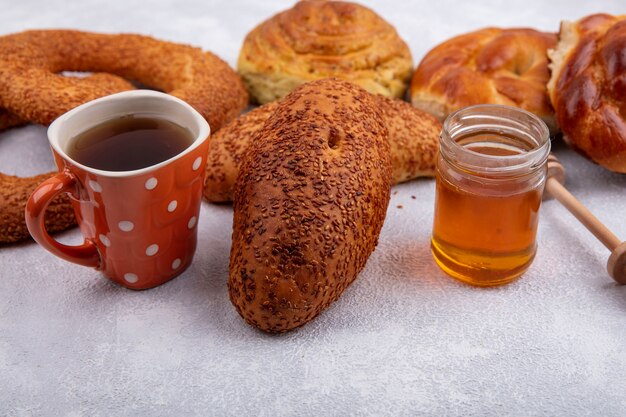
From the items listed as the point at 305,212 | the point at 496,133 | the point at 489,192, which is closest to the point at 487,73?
the point at 496,133

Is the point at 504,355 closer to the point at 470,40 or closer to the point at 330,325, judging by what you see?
the point at 330,325

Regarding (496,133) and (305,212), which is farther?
(496,133)

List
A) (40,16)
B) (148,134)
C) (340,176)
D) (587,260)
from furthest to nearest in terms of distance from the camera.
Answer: (40,16) → (587,260) → (148,134) → (340,176)

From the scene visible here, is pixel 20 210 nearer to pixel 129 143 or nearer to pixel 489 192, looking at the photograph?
pixel 129 143

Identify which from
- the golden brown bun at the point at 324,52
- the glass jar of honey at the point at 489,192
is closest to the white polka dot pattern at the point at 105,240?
the glass jar of honey at the point at 489,192

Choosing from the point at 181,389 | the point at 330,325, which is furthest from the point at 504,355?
the point at 181,389

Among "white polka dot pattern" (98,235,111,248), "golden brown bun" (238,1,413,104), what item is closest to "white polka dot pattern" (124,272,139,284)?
"white polka dot pattern" (98,235,111,248)
